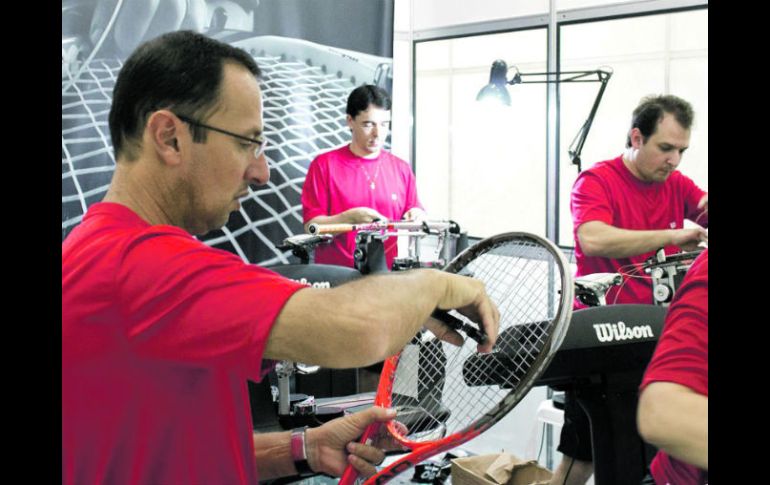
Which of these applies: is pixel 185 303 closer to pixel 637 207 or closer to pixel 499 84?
pixel 637 207

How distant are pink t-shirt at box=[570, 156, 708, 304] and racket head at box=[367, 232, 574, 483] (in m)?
0.94

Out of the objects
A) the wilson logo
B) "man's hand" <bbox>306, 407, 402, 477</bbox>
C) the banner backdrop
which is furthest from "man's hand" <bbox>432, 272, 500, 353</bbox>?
the banner backdrop

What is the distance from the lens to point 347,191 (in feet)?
11.2

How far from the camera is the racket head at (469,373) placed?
3.48 ft

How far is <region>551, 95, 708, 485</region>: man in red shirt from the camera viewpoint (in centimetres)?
221

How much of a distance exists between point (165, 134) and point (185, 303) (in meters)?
0.24

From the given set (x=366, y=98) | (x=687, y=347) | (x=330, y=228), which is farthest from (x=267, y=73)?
(x=687, y=347)

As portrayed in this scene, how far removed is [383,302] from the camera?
0.83 m

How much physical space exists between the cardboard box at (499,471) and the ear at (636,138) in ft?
3.12

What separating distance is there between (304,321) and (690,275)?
14.4 inches

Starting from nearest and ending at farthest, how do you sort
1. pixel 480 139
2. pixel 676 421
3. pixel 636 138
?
1. pixel 676 421
2. pixel 636 138
3. pixel 480 139

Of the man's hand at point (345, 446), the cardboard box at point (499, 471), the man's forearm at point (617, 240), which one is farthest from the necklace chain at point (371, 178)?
the man's hand at point (345, 446)
